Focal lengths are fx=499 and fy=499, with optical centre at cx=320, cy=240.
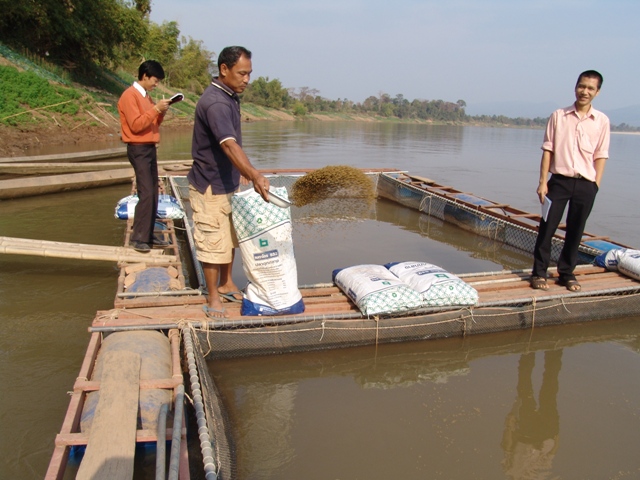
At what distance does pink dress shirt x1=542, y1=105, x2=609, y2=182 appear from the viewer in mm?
3395

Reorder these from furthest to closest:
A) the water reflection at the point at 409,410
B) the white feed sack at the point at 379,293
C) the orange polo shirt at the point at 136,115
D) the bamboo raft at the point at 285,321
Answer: the orange polo shirt at the point at 136,115 < the white feed sack at the point at 379,293 < the water reflection at the point at 409,410 < the bamboo raft at the point at 285,321

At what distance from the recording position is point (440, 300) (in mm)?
3250

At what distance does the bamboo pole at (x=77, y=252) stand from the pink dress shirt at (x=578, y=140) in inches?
116

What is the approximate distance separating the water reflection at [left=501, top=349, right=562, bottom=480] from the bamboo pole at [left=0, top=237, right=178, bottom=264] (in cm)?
261

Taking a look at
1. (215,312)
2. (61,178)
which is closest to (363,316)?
(215,312)

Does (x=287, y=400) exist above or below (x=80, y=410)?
below

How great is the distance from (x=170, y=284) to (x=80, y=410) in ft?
4.63

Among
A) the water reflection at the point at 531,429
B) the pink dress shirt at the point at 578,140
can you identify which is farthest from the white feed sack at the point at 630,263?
the water reflection at the point at 531,429

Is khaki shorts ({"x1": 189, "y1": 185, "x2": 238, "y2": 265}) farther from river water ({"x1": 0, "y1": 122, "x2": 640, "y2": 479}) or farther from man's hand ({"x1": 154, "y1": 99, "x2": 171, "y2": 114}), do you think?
man's hand ({"x1": 154, "y1": 99, "x2": 171, "y2": 114})

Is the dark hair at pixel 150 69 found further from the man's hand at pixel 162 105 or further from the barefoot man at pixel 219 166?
the barefoot man at pixel 219 166

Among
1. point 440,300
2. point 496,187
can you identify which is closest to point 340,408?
point 440,300

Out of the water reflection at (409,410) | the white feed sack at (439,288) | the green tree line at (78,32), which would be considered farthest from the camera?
the green tree line at (78,32)

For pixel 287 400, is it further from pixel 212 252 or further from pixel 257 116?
pixel 257 116

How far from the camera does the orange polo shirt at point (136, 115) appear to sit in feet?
11.9
